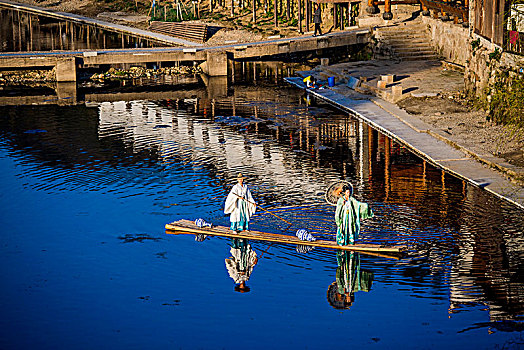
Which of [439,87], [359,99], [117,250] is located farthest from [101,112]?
[117,250]

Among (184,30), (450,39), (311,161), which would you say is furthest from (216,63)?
(311,161)

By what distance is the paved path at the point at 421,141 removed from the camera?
23.9 metres

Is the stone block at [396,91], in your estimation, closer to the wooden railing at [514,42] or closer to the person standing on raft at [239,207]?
the wooden railing at [514,42]

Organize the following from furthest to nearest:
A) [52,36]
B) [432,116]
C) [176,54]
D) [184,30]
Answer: [52,36] → [184,30] → [176,54] → [432,116]

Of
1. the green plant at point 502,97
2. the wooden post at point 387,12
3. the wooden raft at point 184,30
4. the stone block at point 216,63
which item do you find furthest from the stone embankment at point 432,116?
the wooden raft at point 184,30

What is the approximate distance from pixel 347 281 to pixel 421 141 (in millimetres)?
13826

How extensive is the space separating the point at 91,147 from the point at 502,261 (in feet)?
60.2

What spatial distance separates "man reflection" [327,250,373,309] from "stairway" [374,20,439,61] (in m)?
30.3

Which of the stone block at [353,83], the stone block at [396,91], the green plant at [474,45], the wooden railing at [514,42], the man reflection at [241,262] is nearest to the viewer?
the man reflection at [241,262]

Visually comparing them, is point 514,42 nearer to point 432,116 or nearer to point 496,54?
point 496,54

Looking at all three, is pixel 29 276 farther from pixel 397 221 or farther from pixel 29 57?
pixel 29 57

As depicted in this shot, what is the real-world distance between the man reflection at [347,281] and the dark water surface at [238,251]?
0.05 m

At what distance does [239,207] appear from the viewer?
1962 centimetres

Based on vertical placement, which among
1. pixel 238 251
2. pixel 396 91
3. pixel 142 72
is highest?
pixel 142 72
